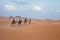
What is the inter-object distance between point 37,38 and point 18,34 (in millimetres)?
591

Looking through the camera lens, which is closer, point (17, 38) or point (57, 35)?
point (17, 38)

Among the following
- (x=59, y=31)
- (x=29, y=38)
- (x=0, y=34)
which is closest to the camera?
(x=29, y=38)

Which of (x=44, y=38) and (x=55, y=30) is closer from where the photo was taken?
(x=44, y=38)

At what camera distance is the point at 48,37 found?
15.1 ft

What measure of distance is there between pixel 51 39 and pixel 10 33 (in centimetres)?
123

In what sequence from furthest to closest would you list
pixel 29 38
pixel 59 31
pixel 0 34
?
1. pixel 59 31
2. pixel 0 34
3. pixel 29 38

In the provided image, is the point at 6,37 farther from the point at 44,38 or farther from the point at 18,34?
the point at 44,38

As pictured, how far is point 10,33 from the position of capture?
480cm

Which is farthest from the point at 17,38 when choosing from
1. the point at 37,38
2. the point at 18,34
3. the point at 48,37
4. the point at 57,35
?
the point at 57,35

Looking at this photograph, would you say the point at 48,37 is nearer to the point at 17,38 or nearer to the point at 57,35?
the point at 57,35

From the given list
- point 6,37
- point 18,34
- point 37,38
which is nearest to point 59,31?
point 37,38

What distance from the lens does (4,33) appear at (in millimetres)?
4824

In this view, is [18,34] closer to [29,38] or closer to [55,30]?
[29,38]

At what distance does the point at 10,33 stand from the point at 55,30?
57.5 inches
